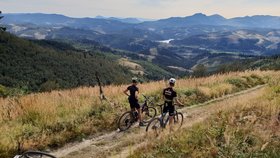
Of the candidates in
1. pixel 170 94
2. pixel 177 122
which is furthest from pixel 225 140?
pixel 177 122

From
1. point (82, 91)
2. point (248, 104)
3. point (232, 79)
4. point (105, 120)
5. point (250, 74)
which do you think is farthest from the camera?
point (250, 74)

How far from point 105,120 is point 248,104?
531cm

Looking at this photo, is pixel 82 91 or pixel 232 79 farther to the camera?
pixel 232 79

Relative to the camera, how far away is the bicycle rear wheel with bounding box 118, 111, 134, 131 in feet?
44.7

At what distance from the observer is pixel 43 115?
41.5ft

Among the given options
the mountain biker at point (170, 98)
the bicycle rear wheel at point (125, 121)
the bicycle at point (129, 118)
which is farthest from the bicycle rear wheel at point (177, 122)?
the bicycle rear wheel at point (125, 121)

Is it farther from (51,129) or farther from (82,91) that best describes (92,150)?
(82,91)

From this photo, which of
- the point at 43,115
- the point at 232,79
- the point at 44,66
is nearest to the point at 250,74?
the point at 232,79

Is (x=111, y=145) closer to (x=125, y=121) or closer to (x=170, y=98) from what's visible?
(x=125, y=121)

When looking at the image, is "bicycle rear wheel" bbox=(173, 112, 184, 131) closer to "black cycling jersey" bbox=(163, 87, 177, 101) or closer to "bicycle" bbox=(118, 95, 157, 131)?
"black cycling jersey" bbox=(163, 87, 177, 101)

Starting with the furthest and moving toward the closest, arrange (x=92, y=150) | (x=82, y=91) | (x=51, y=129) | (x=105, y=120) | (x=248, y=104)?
(x=82, y=91)
(x=105, y=120)
(x=248, y=104)
(x=51, y=129)
(x=92, y=150)

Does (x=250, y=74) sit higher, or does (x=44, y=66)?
(x=250, y=74)

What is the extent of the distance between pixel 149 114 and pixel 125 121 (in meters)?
2.04

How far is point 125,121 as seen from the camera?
13875 millimetres
